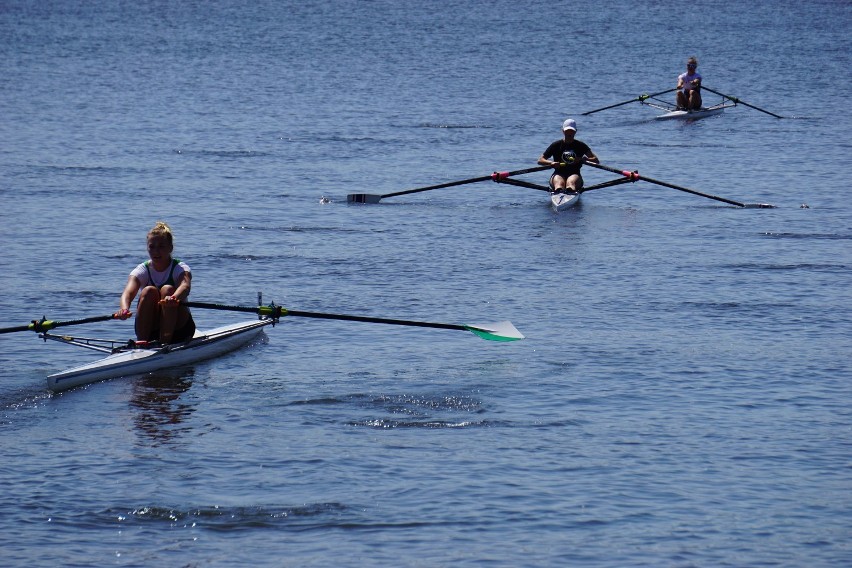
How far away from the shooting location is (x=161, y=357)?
59.1 ft

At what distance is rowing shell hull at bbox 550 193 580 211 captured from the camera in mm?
31562

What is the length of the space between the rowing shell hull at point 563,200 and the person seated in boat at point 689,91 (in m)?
19.2

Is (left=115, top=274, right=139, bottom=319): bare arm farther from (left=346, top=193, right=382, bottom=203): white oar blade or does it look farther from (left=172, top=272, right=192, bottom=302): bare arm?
(left=346, top=193, right=382, bottom=203): white oar blade

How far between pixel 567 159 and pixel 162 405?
53.2 feet

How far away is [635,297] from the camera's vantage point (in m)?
23.1

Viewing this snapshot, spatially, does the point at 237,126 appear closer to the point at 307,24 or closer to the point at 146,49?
the point at 146,49

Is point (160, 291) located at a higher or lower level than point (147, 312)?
higher

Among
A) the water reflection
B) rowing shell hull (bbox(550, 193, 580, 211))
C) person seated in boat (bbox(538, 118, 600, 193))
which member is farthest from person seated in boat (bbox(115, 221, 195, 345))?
rowing shell hull (bbox(550, 193, 580, 211))

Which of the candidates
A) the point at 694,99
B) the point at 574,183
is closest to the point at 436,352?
the point at 574,183

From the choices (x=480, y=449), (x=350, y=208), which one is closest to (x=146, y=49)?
(x=350, y=208)

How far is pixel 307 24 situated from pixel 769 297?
3413 inches

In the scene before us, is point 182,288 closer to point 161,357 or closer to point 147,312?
point 147,312

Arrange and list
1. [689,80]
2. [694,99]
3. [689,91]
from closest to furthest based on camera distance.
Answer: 1. [689,91]
2. [689,80]
3. [694,99]

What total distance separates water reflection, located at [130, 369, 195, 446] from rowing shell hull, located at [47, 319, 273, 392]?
188 millimetres
